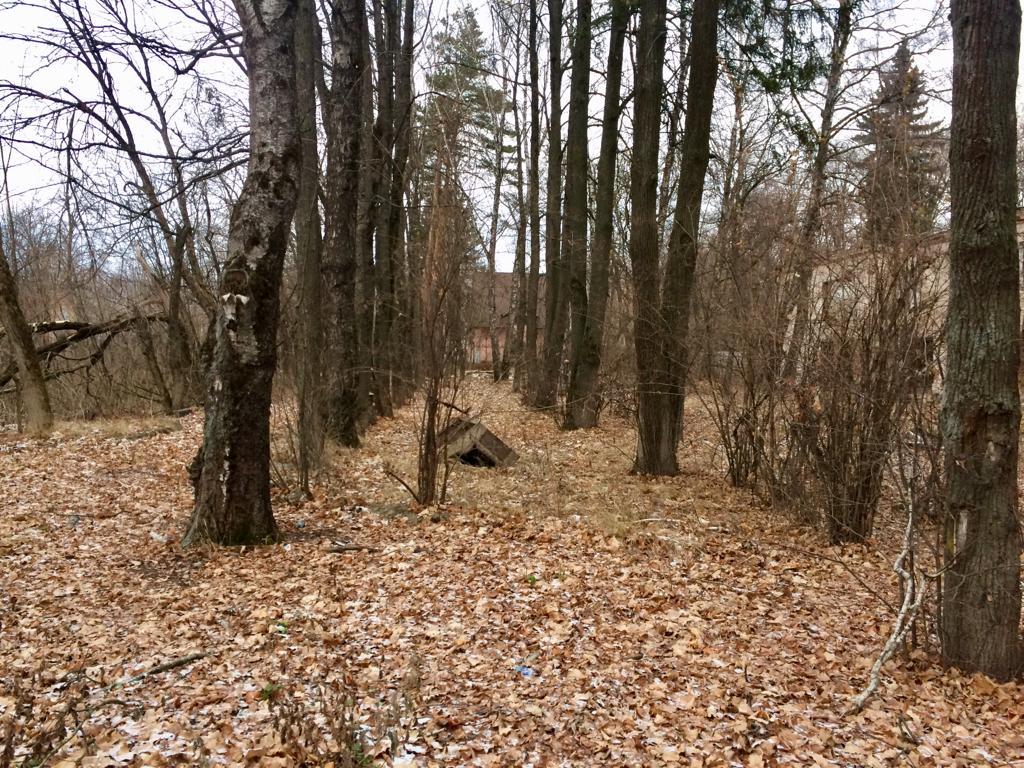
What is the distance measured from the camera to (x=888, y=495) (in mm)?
7559

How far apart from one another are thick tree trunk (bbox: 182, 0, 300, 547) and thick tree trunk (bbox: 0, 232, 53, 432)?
23.6 ft

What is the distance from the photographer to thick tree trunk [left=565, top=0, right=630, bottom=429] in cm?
1249

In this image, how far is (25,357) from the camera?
11180 millimetres

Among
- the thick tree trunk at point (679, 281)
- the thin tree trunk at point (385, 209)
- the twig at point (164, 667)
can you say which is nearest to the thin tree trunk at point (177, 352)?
the thin tree trunk at point (385, 209)

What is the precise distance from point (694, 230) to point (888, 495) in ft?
11.6

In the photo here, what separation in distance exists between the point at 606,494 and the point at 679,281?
2.62 m

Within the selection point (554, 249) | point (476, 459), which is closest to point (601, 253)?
point (476, 459)

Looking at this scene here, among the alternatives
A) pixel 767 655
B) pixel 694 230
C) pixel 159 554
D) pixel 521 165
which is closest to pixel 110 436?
pixel 159 554

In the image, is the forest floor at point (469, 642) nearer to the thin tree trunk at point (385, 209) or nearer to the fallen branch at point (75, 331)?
the fallen branch at point (75, 331)

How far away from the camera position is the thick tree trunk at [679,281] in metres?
8.37

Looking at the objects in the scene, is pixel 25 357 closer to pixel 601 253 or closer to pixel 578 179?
pixel 601 253

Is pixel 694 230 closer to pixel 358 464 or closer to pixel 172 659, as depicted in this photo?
pixel 358 464

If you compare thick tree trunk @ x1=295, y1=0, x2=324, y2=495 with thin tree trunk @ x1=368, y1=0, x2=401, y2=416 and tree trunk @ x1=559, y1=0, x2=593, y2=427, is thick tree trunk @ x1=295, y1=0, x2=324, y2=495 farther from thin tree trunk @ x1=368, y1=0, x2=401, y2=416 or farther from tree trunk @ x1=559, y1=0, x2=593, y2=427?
tree trunk @ x1=559, y1=0, x2=593, y2=427

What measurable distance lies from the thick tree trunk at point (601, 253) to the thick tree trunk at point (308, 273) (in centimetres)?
456
